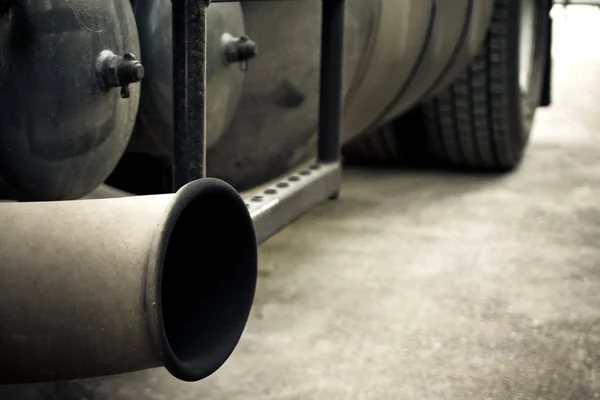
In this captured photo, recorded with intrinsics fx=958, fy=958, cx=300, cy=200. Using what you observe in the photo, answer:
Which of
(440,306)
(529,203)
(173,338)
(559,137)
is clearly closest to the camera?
(173,338)

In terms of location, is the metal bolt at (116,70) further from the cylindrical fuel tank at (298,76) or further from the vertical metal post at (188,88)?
the cylindrical fuel tank at (298,76)

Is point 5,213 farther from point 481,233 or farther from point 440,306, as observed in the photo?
point 481,233

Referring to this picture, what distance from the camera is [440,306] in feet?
6.35

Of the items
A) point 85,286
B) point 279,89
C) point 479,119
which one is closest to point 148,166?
point 279,89

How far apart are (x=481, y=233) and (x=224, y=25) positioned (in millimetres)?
1245

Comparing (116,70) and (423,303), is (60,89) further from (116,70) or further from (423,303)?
(423,303)

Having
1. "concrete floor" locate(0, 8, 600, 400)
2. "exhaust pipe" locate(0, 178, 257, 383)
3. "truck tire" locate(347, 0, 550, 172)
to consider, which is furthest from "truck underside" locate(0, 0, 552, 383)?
"truck tire" locate(347, 0, 550, 172)

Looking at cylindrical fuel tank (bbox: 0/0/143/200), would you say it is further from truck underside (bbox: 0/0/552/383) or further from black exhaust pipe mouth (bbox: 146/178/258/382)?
black exhaust pipe mouth (bbox: 146/178/258/382)

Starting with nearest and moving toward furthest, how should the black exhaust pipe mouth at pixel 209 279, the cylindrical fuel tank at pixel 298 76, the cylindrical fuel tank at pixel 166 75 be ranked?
the black exhaust pipe mouth at pixel 209 279, the cylindrical fuel tank at pixel 166 75, the cylindrical fuel tank at pixel 298 76

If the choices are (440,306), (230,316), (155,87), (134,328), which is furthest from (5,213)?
(440,306)

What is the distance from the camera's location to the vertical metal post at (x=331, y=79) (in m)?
1.74

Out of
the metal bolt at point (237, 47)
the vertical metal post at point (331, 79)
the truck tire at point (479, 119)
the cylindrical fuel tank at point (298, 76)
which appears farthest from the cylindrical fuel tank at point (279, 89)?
the truck tire at point (479, 119)

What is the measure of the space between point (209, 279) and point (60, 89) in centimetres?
29

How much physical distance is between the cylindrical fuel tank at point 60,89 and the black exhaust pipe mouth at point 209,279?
A: 0.15 m
